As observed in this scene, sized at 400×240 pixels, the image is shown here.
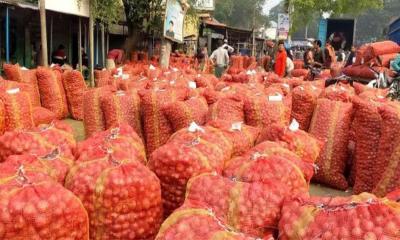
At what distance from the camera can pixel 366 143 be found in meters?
3.61

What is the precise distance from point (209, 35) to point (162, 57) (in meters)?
13.1

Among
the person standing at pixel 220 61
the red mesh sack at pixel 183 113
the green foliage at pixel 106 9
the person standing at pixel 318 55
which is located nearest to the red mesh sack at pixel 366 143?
the red mesh sack at pixel 183 113

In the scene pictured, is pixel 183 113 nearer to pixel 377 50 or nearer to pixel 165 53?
pixel 377 50

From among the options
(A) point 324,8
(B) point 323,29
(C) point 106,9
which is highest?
(A) point 324,8

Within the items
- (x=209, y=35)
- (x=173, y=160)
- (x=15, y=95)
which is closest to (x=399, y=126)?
(x=173, y=160)

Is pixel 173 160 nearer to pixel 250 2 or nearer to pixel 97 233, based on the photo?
pixel 97 233

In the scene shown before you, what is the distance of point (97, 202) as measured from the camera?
2.05 metres

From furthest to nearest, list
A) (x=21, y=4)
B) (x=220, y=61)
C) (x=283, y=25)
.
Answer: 1. (x=283, y=25)
2. (x=220, y=61)
3. (x=21, y=4)

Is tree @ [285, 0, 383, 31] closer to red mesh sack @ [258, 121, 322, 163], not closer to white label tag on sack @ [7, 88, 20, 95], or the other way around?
white label tag on sack @ [7, 88, 20, 95]

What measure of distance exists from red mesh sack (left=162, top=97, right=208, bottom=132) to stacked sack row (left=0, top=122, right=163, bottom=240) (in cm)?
120

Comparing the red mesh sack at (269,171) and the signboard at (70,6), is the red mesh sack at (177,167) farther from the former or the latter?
the signboard at (70,6)

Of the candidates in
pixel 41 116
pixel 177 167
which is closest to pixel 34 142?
pixel 177 167

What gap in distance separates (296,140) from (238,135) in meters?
0.36

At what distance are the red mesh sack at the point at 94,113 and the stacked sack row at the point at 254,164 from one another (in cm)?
16
